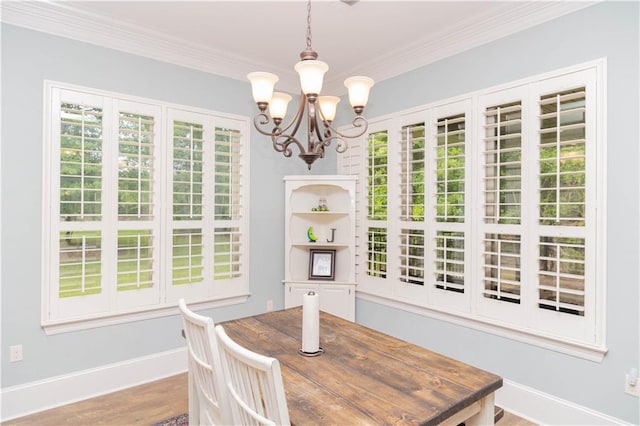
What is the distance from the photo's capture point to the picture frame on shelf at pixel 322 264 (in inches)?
150

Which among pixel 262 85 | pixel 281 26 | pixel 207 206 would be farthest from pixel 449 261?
pixel 281 26

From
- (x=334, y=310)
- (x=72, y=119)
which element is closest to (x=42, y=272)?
(x=72, y=119)

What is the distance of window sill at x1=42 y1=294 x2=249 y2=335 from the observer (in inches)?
105

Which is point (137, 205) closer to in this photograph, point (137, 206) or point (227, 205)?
point (137, 206)

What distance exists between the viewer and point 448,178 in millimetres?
2986

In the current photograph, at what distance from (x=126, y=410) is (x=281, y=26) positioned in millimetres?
3048

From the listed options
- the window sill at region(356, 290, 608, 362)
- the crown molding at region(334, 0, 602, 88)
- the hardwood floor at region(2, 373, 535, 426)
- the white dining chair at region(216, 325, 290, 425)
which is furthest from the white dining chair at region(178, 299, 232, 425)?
the crown molding at region(334, 0, 602, 88)

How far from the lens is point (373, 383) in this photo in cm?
141

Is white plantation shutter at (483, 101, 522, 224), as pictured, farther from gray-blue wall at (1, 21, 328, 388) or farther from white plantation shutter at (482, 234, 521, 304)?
gray-blue wall at (1, 21, 328, 388)

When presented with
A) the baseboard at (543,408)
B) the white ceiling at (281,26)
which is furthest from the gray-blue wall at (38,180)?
the baseboard at (543,408)

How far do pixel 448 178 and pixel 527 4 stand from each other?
4.22ft

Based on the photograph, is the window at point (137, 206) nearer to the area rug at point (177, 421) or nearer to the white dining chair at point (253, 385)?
the area rug at point (177, 421)

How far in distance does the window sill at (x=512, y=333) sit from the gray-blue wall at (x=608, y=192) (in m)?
0.04

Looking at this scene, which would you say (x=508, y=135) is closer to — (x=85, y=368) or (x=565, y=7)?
(x=565, y=7)
